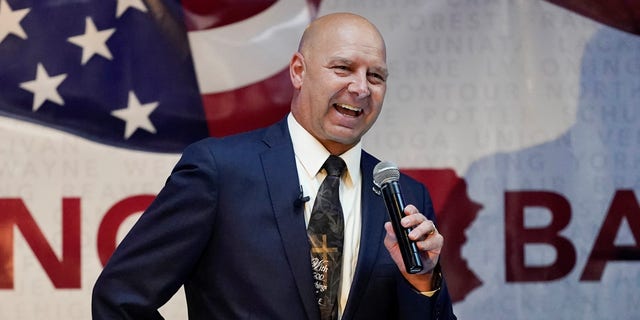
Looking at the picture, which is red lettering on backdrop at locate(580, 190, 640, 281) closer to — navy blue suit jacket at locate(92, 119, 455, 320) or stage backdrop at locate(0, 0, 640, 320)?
stage backdrop at locate(0, 0, 640, 320)

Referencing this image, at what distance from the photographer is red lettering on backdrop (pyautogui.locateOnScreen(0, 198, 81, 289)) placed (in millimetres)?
2619

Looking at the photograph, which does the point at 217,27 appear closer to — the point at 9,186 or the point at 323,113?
the point at 9,186

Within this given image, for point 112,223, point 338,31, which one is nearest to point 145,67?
point 112,223

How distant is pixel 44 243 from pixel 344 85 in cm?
126

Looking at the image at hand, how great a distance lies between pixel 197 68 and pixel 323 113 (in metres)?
0.93

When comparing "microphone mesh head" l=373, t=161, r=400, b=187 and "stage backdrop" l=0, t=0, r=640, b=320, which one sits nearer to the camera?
"microphone mesh head" l=373, t=161, r=400, b=187

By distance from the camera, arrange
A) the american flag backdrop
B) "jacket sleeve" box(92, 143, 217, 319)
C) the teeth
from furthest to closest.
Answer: the american flag backdrop → the teeth → "jacket sleeve" box(92, 143, 217, 319)

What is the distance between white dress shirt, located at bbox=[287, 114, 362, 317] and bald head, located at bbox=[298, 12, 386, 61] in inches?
6.7

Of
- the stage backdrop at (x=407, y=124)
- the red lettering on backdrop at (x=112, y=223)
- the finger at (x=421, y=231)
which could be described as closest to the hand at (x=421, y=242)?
the finger at (x=421, y=231)

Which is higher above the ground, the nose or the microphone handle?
the nose

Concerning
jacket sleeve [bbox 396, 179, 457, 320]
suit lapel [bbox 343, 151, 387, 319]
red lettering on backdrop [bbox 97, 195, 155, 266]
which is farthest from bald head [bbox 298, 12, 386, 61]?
red lettering on backdrop [bbox 97, 195, 155, 266]

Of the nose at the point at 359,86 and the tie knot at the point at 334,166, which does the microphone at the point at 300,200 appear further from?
the nose at the point at 359,86

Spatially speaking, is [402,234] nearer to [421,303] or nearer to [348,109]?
[421,303]

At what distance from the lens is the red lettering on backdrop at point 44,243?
2.62 meters
